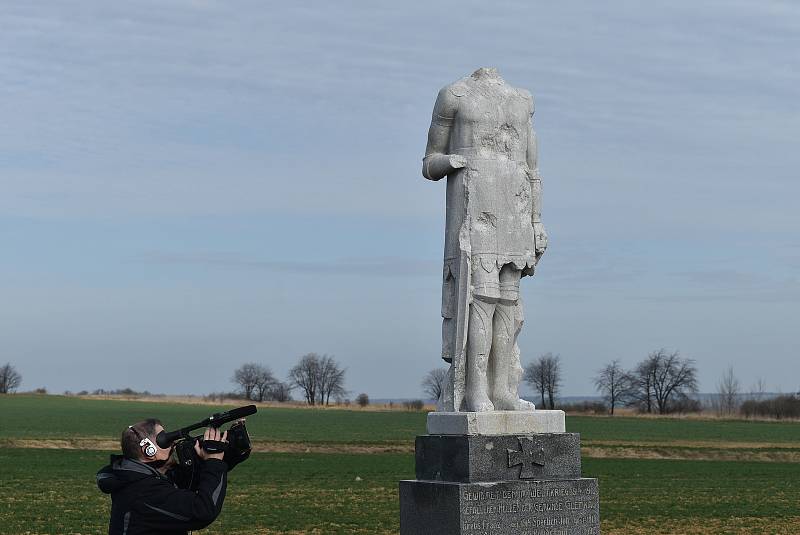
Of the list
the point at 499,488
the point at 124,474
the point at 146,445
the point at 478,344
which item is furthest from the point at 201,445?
the point at 478,344

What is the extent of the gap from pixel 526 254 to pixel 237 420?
224 inches

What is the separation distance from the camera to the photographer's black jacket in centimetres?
668

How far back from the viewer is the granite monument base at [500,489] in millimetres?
11461

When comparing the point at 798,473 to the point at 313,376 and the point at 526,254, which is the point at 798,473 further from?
the point at 313,376

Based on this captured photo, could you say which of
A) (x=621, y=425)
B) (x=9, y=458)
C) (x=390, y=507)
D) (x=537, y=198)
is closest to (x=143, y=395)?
(x=621, y=425)

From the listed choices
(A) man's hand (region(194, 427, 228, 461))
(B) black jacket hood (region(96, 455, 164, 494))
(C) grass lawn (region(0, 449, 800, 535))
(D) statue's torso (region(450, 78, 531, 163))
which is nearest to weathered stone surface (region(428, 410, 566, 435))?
(D) statue's torso (region(450, 78, 531, 163))

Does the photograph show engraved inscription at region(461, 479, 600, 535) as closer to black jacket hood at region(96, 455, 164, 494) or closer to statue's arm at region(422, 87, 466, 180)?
statue's arm at region(422, 87, 466, 180)

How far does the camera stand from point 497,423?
11.9 meters

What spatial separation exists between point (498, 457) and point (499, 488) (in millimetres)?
317

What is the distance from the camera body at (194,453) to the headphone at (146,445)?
0.16 m

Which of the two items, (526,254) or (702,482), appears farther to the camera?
(702,482)

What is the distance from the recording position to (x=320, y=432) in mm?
57031

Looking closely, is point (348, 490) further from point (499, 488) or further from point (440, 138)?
point (499, 488)

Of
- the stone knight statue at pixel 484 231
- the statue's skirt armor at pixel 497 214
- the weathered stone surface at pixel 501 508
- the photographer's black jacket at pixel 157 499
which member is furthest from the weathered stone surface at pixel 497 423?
the photographer's black jacket at pixel 157 499
